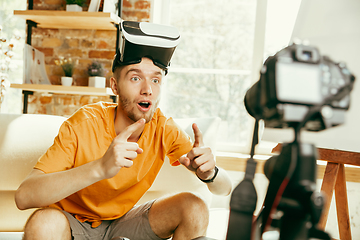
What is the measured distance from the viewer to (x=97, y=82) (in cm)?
223

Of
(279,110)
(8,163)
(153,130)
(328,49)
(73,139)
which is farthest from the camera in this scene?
(8,163)

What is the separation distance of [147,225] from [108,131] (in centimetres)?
43

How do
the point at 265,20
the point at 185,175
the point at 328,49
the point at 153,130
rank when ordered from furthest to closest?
the point at 265,20
the point at 185,175
the point at 153,130
the point at 328,49

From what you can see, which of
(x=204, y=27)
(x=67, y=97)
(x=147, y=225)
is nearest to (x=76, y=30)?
(x=67, y=97)

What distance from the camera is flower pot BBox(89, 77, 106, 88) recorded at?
223cm

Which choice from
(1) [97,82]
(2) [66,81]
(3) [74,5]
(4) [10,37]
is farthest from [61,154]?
(4) [10,37]

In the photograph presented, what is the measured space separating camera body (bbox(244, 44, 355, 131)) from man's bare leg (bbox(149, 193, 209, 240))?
828 millimetres

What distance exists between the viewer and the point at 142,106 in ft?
4.05

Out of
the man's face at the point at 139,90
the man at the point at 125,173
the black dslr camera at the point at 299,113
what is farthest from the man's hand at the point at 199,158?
the black dslr camera at the point at 299,113

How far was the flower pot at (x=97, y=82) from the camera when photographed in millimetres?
2227

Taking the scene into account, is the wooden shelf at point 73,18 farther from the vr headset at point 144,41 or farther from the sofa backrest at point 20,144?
the vr headset at point 144,41

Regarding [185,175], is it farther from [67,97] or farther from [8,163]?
[67,97]

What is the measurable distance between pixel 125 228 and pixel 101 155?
0.33m

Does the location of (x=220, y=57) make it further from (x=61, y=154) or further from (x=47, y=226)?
(x=47, y=226)
